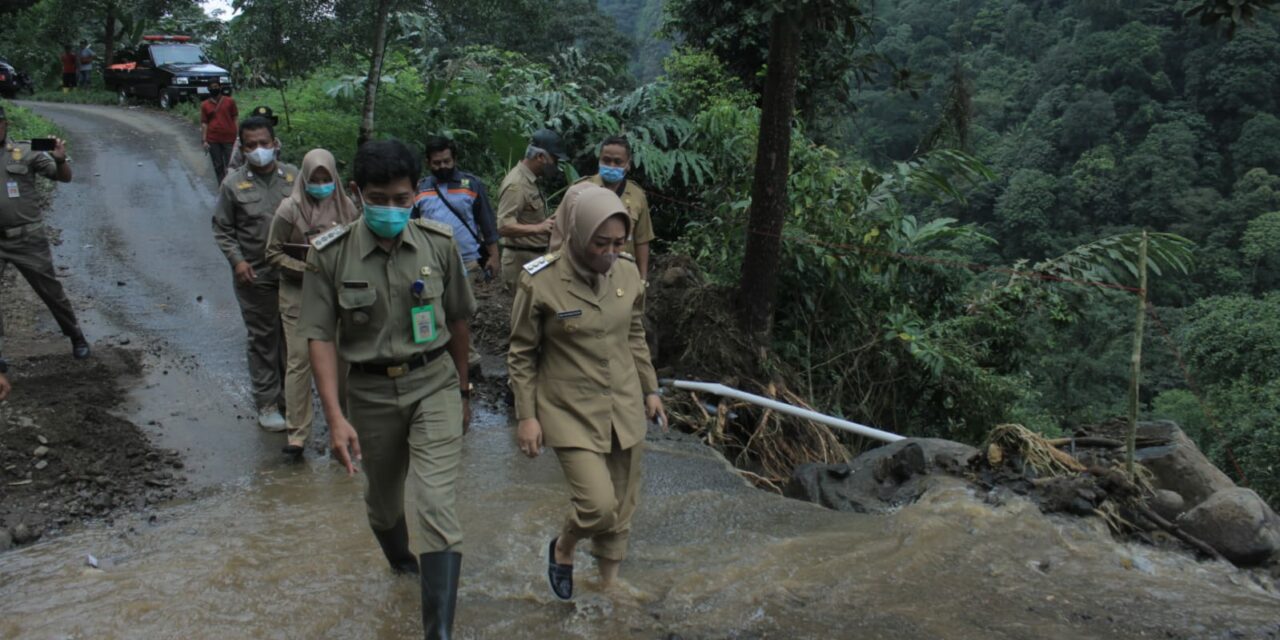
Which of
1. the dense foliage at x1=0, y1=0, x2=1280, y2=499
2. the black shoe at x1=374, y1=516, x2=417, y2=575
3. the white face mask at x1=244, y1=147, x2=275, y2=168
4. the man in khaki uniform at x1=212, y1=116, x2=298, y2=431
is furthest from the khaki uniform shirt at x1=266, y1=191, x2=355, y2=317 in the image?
the dense foliage at x1=0, y1=0, x2=1280, y2=499

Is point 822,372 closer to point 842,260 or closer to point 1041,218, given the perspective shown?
point 842,260

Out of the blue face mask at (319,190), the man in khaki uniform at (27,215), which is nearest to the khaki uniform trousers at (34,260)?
the man in khaki uniform at (27,215)

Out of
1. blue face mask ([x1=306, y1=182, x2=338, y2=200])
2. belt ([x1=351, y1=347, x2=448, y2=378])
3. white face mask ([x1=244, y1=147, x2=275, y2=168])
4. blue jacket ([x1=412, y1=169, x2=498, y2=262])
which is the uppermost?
white face mask ([x1=244, y1=147, x2=275, y2=168])

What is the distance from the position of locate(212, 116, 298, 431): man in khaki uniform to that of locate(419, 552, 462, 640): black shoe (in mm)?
3140

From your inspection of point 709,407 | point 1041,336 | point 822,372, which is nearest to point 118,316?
point 709,407

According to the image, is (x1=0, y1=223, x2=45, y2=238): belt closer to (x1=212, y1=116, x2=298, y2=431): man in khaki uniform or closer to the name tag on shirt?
(x1=212, y1=116, x2=298, y2=431): man in khaki uniform

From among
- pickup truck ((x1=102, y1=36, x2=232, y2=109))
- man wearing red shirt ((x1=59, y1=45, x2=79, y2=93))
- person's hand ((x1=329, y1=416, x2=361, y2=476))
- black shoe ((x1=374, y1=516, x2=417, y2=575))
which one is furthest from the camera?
man wearing red shirt ((x1=59, y1=45, x2=79, y2=93))

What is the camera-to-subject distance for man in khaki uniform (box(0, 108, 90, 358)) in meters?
6.62

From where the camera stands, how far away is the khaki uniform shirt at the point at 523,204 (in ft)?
21.5

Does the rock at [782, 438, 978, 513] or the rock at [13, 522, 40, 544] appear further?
the rock at [782, 438, 978, 513]

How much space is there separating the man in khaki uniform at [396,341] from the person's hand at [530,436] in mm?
244

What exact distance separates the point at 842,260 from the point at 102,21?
112ft

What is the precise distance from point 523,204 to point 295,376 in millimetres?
1863

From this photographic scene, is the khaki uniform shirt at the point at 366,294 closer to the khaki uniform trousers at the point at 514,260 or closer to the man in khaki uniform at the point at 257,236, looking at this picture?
the man in khaki uniform at the point at 257,236
